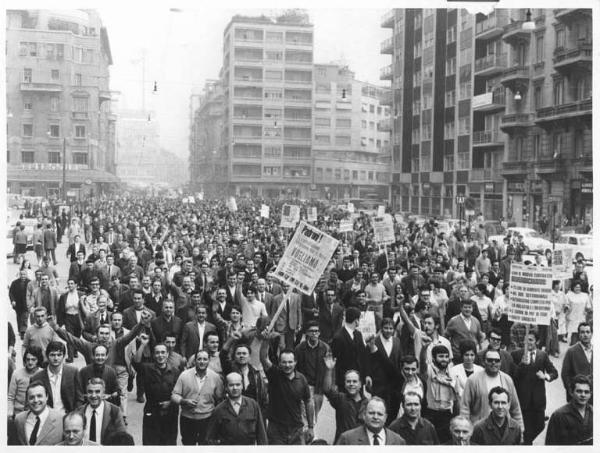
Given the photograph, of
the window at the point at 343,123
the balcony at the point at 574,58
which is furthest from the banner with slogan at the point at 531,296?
the window at the point at 343,123

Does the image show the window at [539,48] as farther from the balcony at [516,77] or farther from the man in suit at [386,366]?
the man in suit at [386,366]

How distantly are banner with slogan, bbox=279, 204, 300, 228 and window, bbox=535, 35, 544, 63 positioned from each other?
26.3m

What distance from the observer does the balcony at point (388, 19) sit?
209 ft

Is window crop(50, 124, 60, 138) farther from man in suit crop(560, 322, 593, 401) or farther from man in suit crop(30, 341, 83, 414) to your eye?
man in suit crop(560, 322, 593, 401)

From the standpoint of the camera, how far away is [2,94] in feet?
25.8

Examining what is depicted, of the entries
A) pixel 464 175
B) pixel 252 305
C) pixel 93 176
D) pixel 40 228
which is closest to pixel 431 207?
pixel 464 175

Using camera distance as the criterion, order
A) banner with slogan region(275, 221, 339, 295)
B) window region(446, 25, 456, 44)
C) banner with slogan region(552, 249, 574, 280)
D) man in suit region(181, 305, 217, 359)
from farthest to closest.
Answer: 1. window region(446, 25, 456, 44)
2. banner with slogan region(552, 249, 574, 280)
3. man in suit region(181, 305, 217, 359)
4. banner with slogan region(275, 221, 339, 295)

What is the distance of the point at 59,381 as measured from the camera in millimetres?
7453

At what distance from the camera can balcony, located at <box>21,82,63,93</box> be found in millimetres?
58875

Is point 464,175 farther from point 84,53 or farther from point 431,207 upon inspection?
point 84,53

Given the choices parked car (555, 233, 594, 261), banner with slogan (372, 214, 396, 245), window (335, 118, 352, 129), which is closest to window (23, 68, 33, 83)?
parked car (555, 233, 594, 261)

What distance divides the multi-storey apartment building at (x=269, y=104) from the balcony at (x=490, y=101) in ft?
141

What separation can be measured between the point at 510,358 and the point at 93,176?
6129 centimetres

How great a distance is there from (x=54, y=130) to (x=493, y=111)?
3862 cm
